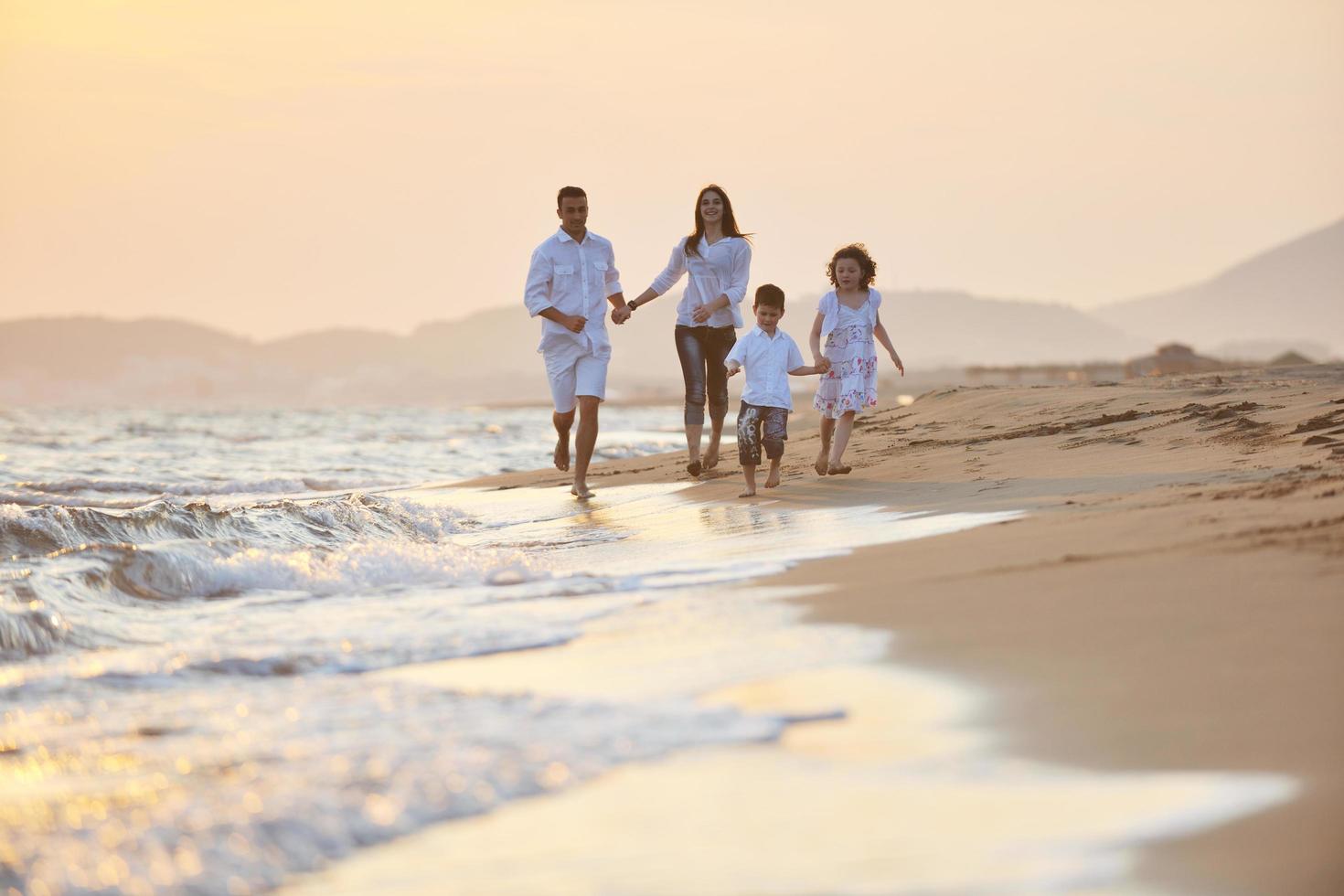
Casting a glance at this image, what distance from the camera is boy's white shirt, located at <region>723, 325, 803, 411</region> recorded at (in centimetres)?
772

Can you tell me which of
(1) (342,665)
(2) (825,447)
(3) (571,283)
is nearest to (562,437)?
(3) (571,283)

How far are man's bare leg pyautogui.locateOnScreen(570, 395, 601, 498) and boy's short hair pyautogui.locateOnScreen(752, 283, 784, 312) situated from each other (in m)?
1.29

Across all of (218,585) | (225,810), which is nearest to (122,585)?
(218,585)

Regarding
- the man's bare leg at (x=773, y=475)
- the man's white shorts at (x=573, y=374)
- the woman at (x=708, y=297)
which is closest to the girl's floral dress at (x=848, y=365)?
the man's bare leg at (x=773, y=475)

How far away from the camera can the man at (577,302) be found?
849cm

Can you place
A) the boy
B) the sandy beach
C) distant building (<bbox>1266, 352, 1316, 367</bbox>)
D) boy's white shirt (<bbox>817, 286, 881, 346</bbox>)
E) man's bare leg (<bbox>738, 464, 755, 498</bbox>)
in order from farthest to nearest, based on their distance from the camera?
1. distant building (<bbox>1266, 352, 1316, 367</bbox>)
2. boy's white shirt (<bbox>817, 286, 881, 346</bbox>)
3. the boy
4. man's bare leg (<bbox>738, 464, 755, 498</bbox>)
5. the sandy beach

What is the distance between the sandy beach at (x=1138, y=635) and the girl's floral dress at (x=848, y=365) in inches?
56.1

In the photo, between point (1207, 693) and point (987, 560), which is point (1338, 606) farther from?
point (987, 560)

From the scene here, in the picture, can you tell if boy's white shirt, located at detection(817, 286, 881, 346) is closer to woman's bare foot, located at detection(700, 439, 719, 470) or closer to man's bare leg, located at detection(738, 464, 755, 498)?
woman's bare foot, located at detection(700, 439, 719, 470)

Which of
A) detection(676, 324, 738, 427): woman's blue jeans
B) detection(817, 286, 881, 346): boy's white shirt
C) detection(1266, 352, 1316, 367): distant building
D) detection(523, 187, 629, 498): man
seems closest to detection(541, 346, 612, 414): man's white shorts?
detection(523, 187, 629, 498): man

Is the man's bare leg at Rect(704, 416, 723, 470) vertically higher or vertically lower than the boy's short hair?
lower

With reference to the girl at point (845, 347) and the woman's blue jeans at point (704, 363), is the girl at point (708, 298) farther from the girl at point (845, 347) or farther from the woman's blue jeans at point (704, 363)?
the girl at point (845, 347)

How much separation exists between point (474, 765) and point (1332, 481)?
3.52m

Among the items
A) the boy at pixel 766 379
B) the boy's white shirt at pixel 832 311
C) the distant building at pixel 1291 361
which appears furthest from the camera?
the distant building at pixel 1291 361
